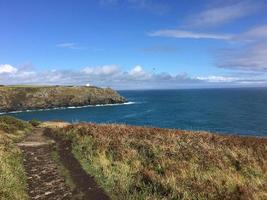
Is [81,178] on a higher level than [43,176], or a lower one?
higher

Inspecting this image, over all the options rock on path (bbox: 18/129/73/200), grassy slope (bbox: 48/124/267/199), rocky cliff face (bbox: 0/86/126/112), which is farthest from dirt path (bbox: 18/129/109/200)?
rocky cliff face (bbox: 0/86/126/112)

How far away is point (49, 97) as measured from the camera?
16800 cm

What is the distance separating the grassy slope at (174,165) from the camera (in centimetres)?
1234

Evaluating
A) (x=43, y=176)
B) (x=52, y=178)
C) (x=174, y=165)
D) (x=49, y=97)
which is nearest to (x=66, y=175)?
(x=52, y=178)

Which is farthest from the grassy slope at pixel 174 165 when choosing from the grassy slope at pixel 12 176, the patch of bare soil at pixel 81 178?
the grassy slope at pixel 12 176

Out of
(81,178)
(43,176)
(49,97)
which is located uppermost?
(81,178)

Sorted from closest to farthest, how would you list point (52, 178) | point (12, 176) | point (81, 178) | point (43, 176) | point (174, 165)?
point (12, 176), point (81, 178), point (52, 178), point (174, 165), point (43, 176)

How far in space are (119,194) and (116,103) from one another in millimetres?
175061

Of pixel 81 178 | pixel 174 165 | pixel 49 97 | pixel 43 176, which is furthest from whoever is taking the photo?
pixel 49 97

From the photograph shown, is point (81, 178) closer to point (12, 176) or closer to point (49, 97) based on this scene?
point (12, 176)

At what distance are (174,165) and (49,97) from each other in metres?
158

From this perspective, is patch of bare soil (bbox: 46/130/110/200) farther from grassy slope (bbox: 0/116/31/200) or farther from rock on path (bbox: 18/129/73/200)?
grassy slope (bbox: 0/116/31/200)

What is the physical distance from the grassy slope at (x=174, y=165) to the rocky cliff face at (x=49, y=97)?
13660cm

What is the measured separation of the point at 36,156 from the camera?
2125 cm
